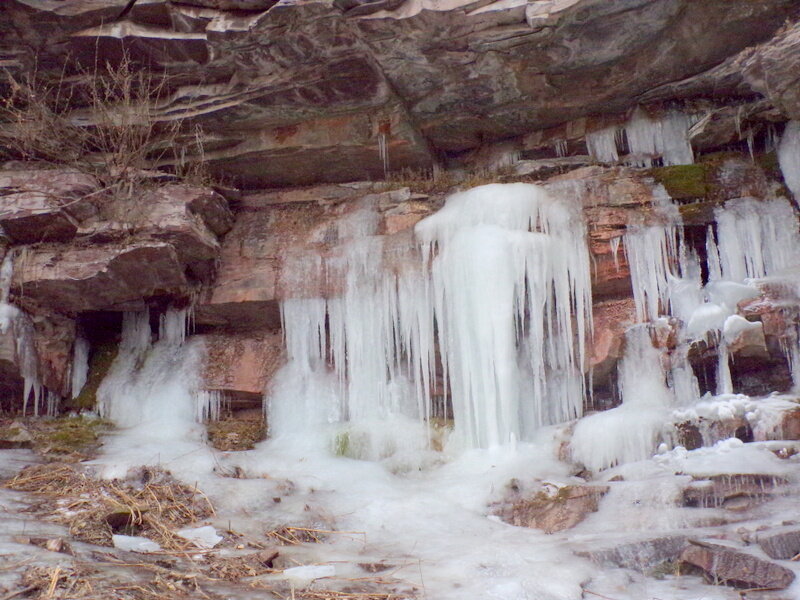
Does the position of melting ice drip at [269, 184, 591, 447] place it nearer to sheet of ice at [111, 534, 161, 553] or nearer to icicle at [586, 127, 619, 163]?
icicle at [586, 127, 619, 163]

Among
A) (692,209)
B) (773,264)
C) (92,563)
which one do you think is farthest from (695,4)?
(92,563)

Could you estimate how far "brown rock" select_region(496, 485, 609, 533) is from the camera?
458cm

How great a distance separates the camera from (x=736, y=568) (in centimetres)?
327

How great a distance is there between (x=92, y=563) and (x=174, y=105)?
6.46 m

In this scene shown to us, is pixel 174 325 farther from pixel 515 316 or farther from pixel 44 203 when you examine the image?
pixel 515 316

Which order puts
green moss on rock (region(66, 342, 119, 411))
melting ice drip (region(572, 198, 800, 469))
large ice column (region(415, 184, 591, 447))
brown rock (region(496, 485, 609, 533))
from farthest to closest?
A: green moss on rock (region(66, 342, 119, 411))
large ice column (region(415, 184, 591, 447))
melting ice drip (region(572, 198, 800, 469))
brown rock (region(496, 485, 609, 533))

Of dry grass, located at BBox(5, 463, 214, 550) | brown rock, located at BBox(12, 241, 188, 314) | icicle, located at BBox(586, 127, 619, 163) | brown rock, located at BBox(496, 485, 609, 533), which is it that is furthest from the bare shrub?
brown rock, located at BBox(496, 485, 609, 533)

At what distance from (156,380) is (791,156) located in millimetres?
7370

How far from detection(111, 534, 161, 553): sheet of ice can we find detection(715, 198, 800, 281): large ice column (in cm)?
586

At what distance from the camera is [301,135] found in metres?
8.78

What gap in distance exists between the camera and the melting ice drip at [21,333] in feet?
24.6

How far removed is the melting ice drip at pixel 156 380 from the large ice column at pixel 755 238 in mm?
5689

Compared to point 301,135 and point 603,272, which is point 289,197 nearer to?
point 301,135

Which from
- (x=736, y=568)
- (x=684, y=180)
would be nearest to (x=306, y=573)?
(x=736, y=568)
